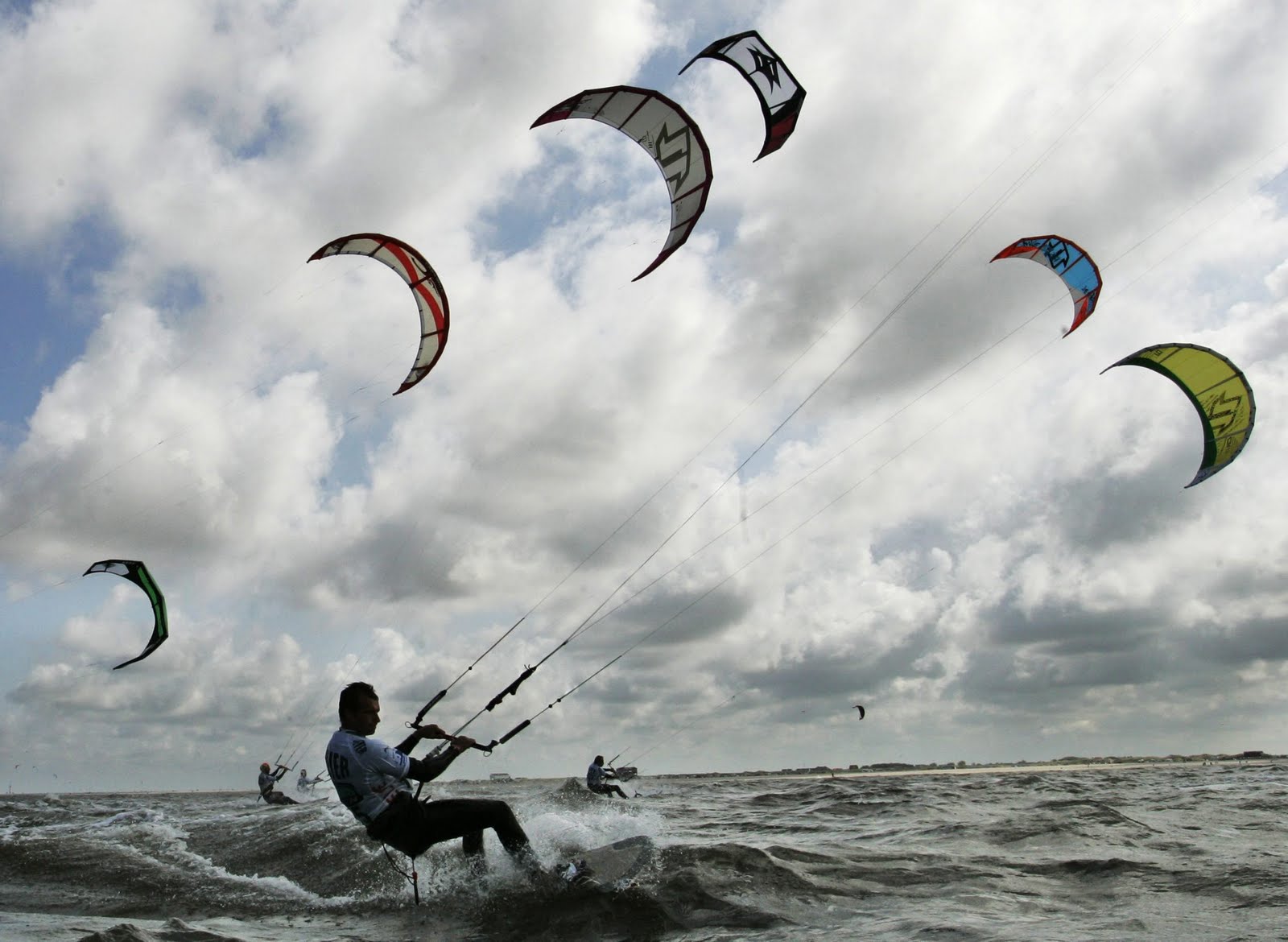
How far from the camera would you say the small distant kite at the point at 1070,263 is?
13.8 metres

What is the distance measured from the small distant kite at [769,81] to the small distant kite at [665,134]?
2.30 ft

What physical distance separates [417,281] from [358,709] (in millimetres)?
8603

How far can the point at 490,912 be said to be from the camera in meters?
5.60

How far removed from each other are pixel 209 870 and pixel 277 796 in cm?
1732

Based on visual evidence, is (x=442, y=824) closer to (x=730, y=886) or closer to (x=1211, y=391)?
(x=730, y=886)

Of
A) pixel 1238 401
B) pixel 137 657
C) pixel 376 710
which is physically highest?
A: pixel 1238 401

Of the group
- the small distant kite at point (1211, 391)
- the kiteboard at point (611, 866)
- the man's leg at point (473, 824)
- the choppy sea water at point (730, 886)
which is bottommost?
the choppy sea water at point (730, 886)

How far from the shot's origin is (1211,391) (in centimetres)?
1338

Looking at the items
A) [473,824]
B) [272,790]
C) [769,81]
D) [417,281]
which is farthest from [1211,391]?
[272,790]

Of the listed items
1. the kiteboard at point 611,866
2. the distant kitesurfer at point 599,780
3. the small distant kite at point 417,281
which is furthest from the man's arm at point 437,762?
the distant kitesurfer at point 599,780

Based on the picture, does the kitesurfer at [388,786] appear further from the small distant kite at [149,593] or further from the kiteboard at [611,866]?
the small distant kite at [149,593]

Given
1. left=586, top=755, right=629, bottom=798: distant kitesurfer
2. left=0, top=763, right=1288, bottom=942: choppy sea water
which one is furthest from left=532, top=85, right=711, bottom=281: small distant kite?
left=586, top=755, right=629, bottom=798: distant kitesurfer

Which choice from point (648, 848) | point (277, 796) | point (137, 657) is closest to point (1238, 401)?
point (648, 848)

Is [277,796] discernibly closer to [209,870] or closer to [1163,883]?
[209,870]
